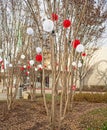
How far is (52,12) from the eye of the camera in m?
6.64

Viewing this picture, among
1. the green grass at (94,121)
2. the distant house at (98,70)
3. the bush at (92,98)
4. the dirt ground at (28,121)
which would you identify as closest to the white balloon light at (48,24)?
the green grass at (94,121)

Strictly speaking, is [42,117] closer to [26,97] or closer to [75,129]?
[75,129]

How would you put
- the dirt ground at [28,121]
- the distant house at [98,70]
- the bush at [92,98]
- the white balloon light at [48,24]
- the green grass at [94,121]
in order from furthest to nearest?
the distant house at [98,70] < the bush at [92,98] < the green grass at [94,121] < the dirt ground at [28,121] < the white balloon light at [48,24]

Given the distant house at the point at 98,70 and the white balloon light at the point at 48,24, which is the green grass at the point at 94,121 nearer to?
the white balloon light at the point at 48,24

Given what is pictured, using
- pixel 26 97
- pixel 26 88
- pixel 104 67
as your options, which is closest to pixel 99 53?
pixel 104 67

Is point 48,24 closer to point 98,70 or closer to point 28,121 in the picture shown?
point 28,121

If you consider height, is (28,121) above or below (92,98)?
below

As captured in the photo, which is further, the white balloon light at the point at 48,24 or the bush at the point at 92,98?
the bush at the point at 92,98

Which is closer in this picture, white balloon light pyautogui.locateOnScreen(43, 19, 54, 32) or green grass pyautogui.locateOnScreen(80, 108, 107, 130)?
white balloon light pyautogui.locateOnScreen(43, 19, 54, 32)

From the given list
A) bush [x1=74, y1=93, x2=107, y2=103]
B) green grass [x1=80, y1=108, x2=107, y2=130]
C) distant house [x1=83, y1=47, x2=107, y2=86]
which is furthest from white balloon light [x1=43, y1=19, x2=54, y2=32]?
distant house [x1=83, y1=47, x2=107, y2=86]

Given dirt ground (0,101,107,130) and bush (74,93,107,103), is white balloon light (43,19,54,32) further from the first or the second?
bush (74,93,107,103)

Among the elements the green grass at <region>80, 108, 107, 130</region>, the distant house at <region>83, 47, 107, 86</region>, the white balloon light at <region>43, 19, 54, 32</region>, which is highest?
the distant house at <region>83, 47, 107, 86</region>

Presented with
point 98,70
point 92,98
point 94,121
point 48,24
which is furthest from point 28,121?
point 98,70

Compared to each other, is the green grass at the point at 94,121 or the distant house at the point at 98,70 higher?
the distant house at the point at 98,70
